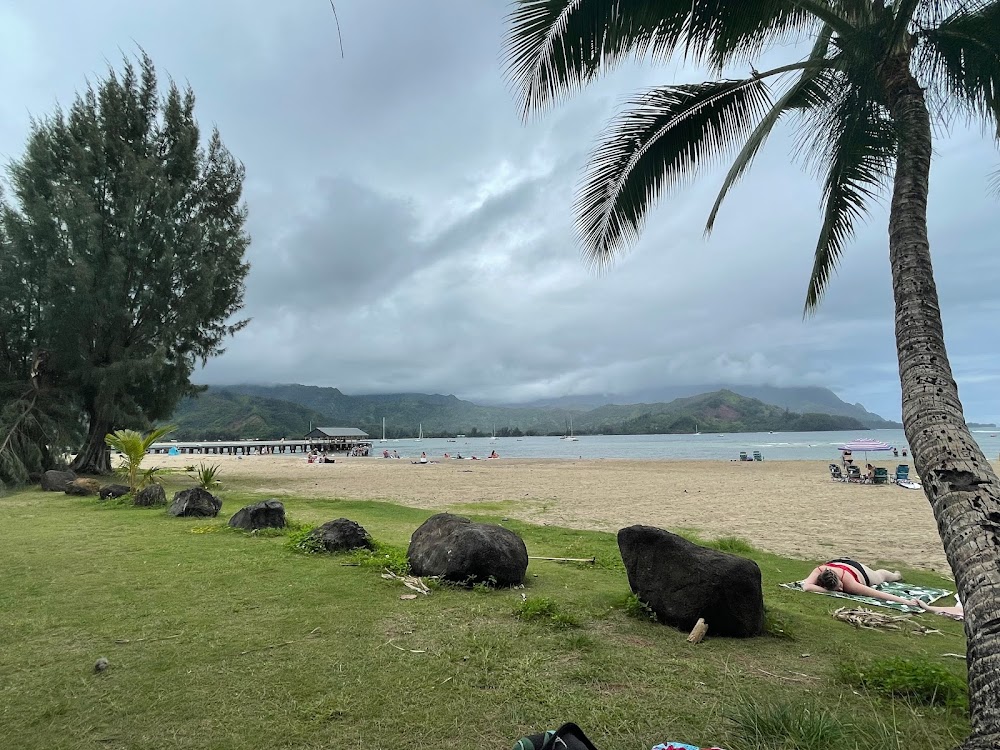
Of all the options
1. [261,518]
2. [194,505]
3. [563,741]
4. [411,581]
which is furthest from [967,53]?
[194,505]

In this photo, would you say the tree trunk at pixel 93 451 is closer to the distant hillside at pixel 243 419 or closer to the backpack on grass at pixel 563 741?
the backpack on grass at pixel 563 741

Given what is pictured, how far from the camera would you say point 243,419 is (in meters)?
144

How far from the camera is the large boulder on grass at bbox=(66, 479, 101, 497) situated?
15000 millimetres

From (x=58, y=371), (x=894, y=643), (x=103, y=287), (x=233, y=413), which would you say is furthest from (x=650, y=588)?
(x=233, y=413)

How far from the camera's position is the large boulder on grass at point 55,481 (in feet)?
53.7

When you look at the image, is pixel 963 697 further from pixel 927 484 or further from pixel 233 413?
pixel 233 413

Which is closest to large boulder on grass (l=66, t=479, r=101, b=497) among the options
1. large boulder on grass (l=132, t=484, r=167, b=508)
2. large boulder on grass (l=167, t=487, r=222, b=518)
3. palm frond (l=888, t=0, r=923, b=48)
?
large boulder on grass (l=132, t=484, r=167, b=508)

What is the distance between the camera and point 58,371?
20141 millimetres

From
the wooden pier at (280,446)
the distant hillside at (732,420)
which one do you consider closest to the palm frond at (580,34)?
the wooden pier at (280,446)

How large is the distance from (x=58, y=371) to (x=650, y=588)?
23370mm

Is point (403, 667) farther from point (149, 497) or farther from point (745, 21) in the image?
point (149, 497)

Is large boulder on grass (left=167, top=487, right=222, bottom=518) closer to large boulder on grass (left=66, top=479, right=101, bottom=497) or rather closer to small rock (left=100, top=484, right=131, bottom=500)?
small rock (left=100, top=484, right=131, bottom=500)

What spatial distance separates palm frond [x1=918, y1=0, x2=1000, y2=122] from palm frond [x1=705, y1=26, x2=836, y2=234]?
710 millimetres

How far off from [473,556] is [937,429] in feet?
13.5
